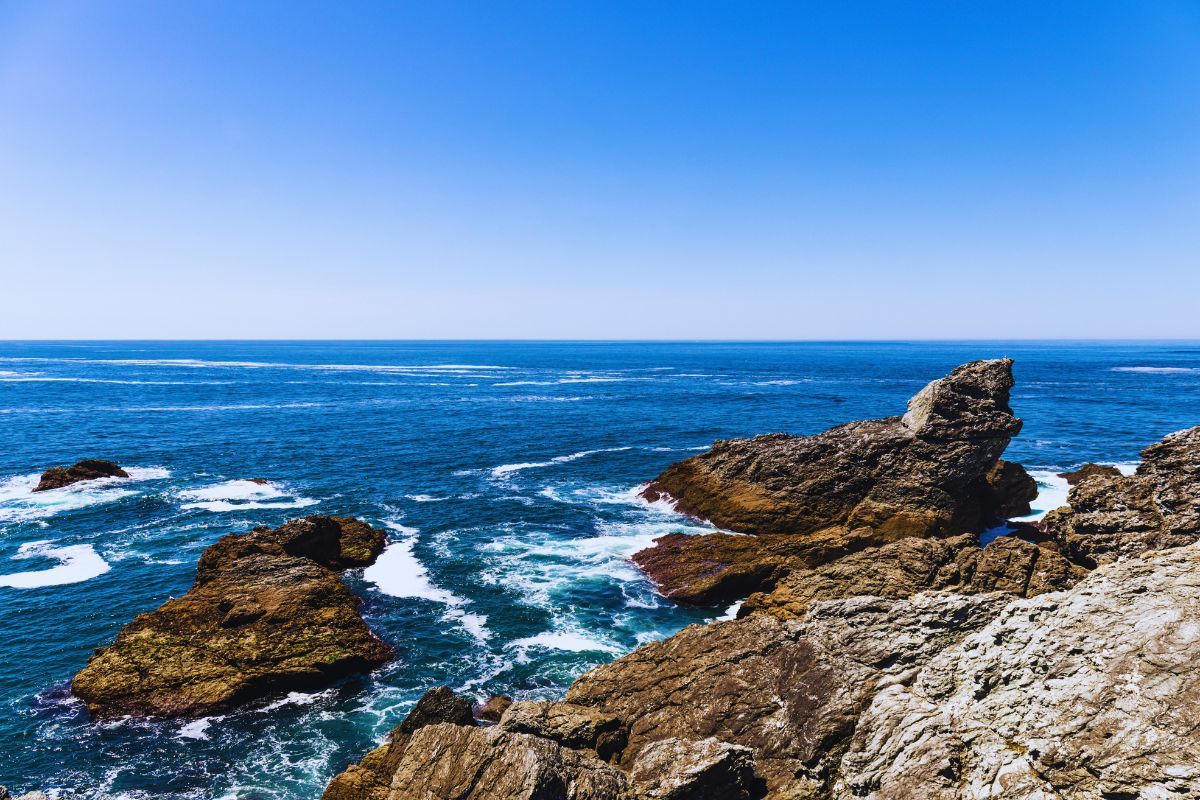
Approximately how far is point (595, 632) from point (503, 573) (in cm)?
884

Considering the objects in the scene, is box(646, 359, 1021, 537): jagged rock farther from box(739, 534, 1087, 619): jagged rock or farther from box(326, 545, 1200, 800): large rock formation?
box(326, 545, 1200, 800): large rock formation

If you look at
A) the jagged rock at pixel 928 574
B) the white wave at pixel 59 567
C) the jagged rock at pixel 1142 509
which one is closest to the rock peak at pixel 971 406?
the jagged rock at pixel 1142 509

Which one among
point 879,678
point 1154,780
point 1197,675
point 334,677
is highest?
point 1197,675

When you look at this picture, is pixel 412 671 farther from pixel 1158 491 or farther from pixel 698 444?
pixel 698 444

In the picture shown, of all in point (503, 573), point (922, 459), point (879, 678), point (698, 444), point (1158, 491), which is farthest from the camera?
point (698, 444)

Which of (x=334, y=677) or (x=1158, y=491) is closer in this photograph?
(x=334, y=677)

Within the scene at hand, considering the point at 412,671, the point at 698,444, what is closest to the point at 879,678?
the point at 412,671

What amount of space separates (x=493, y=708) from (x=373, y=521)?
84.7 feet

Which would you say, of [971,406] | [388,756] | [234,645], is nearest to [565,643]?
[388,756]

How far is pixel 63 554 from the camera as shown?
38531 mm

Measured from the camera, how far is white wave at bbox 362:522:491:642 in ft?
103

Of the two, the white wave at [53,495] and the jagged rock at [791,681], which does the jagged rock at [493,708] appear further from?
the white wave at [53,495]

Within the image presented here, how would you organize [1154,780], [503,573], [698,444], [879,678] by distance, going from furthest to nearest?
[698,444], [503,573], [879,678], [1154,780]

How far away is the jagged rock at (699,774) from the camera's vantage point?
13609 millimetres
